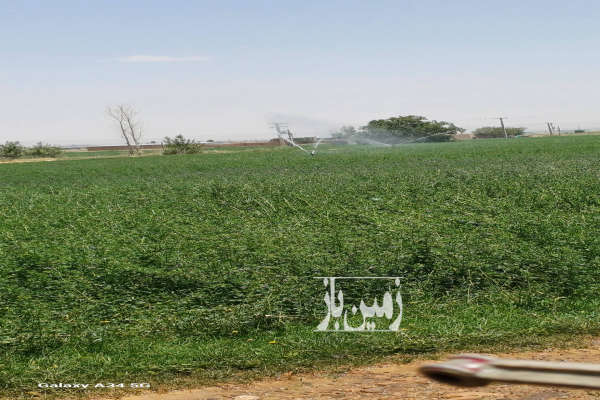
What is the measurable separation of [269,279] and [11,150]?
7942cm

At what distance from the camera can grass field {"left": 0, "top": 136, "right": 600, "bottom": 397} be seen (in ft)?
23.8

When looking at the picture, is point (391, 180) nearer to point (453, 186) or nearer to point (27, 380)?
point (453, 186)

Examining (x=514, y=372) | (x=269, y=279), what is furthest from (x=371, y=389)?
(x=514, y=372)

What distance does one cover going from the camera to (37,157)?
8050cm

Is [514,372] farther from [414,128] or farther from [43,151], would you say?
[414,128]

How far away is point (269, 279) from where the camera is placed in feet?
30.7

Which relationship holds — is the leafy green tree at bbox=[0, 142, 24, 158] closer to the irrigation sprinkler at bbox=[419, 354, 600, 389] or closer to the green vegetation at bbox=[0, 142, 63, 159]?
the green vegetation at bbox=[0, 142, 63, 159]

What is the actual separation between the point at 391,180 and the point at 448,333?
11601 millimetres

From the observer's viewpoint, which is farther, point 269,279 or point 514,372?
point 269,279

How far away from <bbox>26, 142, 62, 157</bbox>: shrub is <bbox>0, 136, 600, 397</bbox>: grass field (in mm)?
69586

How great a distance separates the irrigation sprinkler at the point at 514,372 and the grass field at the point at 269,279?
15.4ft

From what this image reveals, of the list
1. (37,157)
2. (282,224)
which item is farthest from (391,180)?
(37,157)

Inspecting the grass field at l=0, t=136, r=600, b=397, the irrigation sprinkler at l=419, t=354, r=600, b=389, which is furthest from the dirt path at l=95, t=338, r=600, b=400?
the irrigation sprinkler at l=419, t=354, r=600, b=389

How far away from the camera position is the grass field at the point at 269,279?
7.25m
